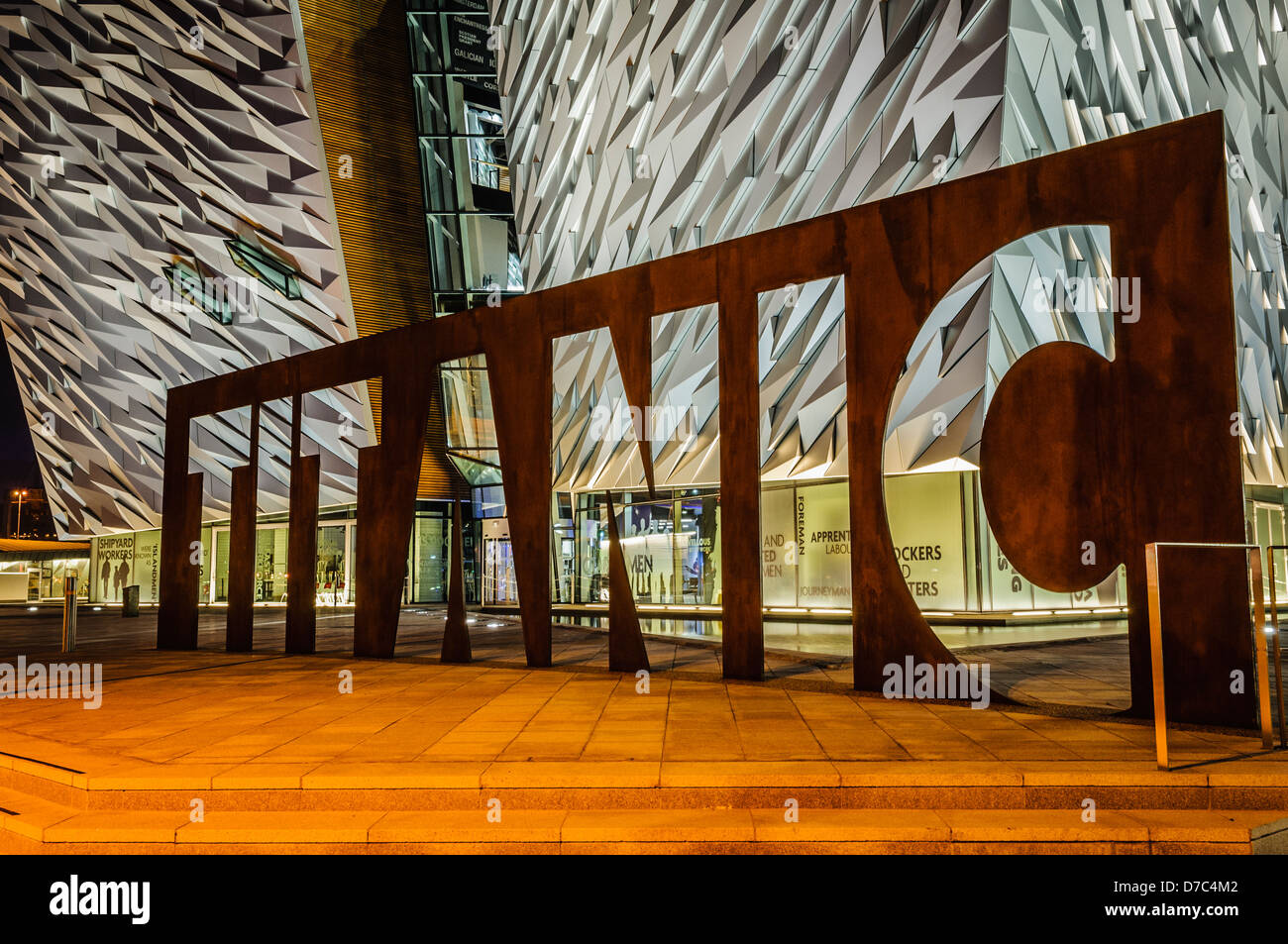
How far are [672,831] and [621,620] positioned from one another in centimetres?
534


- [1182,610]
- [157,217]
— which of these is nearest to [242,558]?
[1182,610]

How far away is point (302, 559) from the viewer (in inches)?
516

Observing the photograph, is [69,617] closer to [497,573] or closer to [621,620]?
[621,620]

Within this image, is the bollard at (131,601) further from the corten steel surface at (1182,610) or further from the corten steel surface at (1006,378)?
the corten steel surface at (1182,610)

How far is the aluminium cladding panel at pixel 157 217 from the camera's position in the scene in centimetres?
2253

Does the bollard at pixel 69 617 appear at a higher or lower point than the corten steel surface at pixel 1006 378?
lower

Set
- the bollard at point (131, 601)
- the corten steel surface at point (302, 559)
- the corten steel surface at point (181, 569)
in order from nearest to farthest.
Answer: the corten steel surface at point (302, 559) < the corten steel surface at point (181, 569) < the bollard at point (131, 601)

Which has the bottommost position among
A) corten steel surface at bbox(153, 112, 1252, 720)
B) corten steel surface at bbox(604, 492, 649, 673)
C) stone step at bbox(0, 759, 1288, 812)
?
stone step at bbox(0, 759, 1288, 812)

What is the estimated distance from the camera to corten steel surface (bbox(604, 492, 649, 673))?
32.4 ft

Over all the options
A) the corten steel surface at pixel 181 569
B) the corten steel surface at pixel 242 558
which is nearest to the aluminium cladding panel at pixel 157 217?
the corten steel surface at pixel 181 569

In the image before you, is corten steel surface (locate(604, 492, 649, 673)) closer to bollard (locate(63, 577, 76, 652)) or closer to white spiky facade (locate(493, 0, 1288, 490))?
white spiky facade (locate(493, 0, 1288, 490))

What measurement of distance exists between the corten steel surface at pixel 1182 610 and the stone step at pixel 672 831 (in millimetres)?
881

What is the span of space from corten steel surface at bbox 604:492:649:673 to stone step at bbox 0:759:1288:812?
4.38 m

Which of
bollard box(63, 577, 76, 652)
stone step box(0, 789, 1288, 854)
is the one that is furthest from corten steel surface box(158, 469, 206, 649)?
stone step box(0, 789, 1288, 854)
